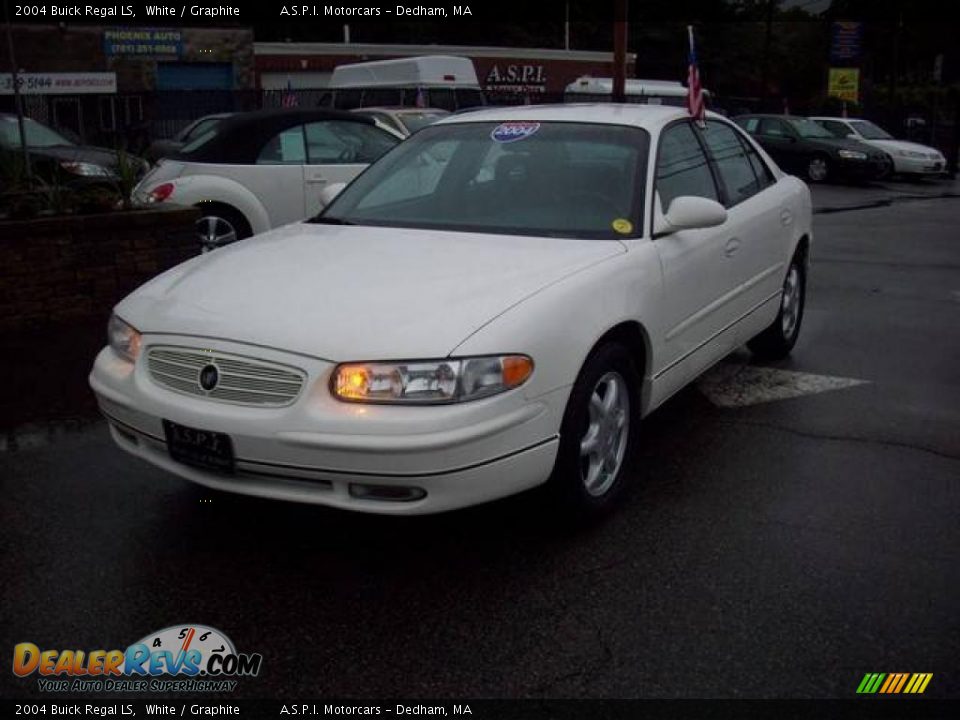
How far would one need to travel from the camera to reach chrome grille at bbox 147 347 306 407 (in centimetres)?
323

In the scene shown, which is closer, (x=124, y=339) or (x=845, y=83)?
(x=124, y=339)

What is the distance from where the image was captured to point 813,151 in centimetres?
2092

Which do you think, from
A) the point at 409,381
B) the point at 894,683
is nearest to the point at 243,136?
the point at 409,381

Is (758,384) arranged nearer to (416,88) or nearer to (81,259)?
(81,259)

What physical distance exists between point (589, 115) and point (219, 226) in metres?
4.82

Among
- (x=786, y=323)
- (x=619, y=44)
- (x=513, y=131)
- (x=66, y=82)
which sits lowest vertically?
(x=786, y=323)

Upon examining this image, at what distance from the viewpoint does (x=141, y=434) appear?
11.6 ft

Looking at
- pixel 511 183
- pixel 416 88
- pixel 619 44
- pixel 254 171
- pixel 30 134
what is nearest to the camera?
pixel 511 183

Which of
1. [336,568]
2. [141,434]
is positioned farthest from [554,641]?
[141,434]

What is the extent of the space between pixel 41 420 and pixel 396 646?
2.95 meters

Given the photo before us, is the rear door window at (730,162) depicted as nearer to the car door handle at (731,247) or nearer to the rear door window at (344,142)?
the car door handle at (731,247)

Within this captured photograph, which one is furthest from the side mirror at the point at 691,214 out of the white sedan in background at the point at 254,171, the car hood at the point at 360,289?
the white sedan in background at the point at 254,171

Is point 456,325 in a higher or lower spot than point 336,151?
lower

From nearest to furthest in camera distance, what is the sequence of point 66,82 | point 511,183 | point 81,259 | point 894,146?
1. point 511,183
2. point 81,259
3. point 894,146
4. point 66,82
